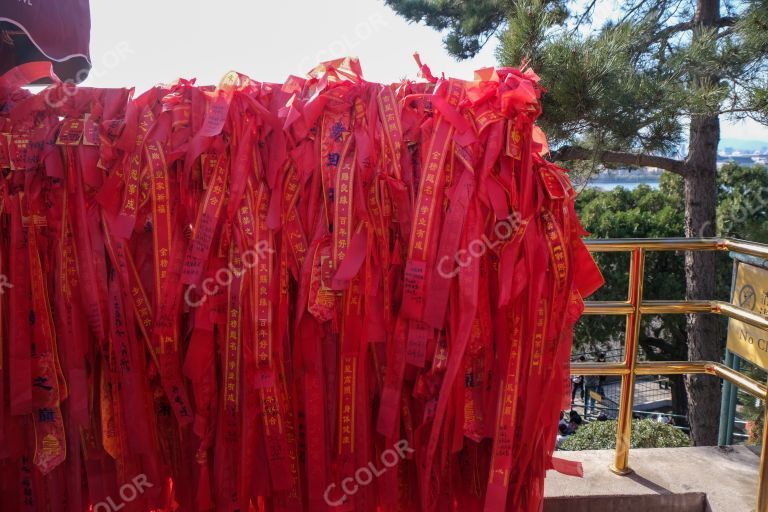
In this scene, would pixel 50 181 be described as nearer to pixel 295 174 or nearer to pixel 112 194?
pixel 112 194

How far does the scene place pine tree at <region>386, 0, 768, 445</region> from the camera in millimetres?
7219

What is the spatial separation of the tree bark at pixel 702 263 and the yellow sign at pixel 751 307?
7.73m

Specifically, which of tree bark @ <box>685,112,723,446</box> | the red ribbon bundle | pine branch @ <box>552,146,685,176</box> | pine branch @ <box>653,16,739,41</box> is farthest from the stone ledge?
pine branch @ <box>653,16,739,41</box>

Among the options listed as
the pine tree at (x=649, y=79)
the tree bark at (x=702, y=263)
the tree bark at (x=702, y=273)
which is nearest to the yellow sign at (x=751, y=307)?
the pine tree at (x=649, y=79)

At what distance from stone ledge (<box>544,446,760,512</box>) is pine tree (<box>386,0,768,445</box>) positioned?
4.83 metres

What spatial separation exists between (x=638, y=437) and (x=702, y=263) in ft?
18.2

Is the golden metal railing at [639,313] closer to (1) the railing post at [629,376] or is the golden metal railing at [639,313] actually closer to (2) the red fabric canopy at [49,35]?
(1) the railing post at [629,376]

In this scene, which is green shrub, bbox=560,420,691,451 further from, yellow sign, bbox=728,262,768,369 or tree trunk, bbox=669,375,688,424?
tree trunk, bbox=669,375,688,424

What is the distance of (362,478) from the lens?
2.05 meters

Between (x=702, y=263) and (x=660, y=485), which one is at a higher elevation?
(x=702, y=263)

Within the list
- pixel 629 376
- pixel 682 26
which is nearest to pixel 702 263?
pixel 682 26

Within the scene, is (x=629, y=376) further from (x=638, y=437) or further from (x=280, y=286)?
(x=638, y=437)

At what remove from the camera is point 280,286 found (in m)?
2.00

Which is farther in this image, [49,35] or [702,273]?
[702,273]
